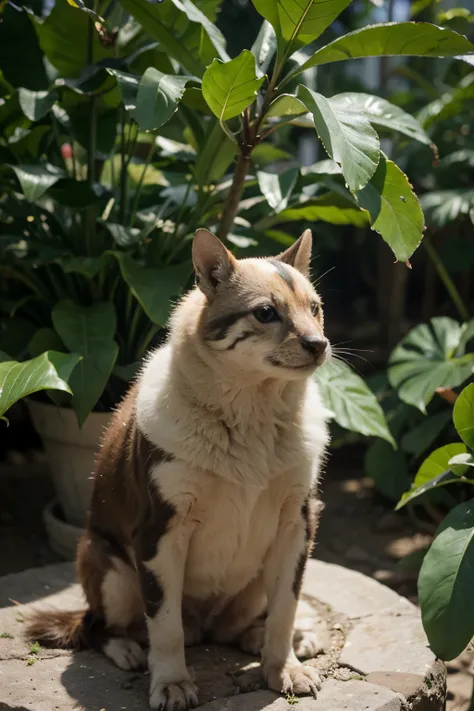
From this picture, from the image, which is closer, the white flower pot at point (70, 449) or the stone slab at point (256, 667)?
the stone slab at point (256, 667)

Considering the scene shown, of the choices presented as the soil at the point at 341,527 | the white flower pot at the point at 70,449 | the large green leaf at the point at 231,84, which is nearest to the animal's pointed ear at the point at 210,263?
the large green leaf at the point at 231,84

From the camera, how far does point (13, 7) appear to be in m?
3.88

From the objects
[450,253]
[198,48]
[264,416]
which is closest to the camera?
[264,416]

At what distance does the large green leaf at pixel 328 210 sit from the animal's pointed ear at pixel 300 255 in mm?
1114

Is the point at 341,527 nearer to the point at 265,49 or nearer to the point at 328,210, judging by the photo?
the point at 328,210

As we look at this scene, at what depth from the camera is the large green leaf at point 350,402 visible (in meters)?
3.61

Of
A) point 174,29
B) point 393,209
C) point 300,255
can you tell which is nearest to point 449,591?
point 300,255

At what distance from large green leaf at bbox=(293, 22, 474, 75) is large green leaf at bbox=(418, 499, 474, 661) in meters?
1.61

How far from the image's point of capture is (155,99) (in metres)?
2.93

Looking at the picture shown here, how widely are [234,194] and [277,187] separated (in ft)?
0.65

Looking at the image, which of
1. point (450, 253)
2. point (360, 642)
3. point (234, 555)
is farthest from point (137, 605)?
point (450, 253)

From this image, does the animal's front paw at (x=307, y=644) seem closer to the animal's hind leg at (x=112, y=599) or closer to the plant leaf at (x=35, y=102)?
the animal's hind leg at (x=112, y=599)

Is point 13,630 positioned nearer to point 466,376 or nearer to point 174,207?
point 174,207

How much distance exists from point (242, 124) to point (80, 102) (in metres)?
0.93
